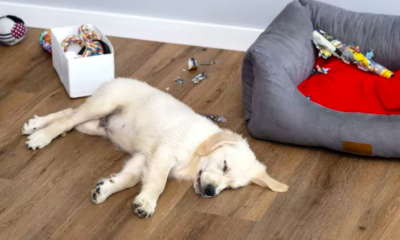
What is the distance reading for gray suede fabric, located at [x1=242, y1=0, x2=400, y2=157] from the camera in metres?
2.95

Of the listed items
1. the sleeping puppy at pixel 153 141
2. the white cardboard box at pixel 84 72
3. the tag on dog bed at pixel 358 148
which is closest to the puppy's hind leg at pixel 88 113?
the sleeping puppy at pixel 153 141

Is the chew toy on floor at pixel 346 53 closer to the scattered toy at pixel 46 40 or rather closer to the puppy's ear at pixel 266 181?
the puppy's ear at pixel 266 181

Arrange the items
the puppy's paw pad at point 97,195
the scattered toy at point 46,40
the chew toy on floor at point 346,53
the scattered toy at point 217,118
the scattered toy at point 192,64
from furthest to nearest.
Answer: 1. the scattered toy at point 46,40
2. the scattered toy at point 192,64
3. the chew toy on floor at point 346,53
4. the scattered toy at point 217,118
5. the puppy's paw pad at point 97,195

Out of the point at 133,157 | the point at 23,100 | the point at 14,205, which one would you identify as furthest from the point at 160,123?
the point at 23,100

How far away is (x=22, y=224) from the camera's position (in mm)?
2504

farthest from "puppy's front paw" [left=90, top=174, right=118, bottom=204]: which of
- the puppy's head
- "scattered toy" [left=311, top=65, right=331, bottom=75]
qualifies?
"scattered toy" [left=311, top=65, right=331, bottom=75]

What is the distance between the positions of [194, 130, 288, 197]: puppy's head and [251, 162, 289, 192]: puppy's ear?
2 centimetres

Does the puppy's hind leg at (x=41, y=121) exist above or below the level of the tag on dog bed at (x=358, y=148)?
below

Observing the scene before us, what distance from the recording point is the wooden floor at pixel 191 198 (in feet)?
8.29

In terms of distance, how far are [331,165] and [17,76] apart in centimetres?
193

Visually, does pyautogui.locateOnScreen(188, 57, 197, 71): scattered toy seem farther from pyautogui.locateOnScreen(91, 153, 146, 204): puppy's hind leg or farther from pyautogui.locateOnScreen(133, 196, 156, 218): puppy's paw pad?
pyautogui.locateOnScreen(133, 196, 156, 218): puppy's paw pad

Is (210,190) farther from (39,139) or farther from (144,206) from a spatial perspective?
(39,139)

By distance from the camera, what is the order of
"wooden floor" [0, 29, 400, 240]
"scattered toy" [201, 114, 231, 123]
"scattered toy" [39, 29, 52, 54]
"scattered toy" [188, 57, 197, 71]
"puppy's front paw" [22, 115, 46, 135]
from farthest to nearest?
1. "scattered toy" [39, 29, 52, 54]
2. "scattered toy" [188, 57, 197, 71]
3. "scattered toy" [201, 114, 231, 123]
4. "puppy's front paw" [22, 115, 46, 135]
5. "wooden floor" [0, 29, 400, 240]

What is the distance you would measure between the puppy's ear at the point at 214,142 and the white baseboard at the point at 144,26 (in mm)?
1511
